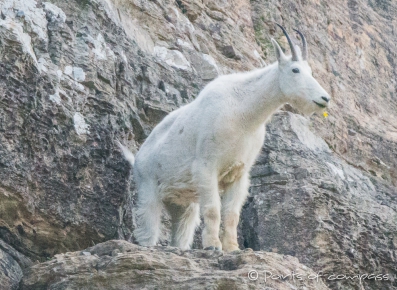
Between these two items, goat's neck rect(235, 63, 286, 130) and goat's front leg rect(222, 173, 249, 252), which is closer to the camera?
goat's front leg rect(222, 173, 249, 252)

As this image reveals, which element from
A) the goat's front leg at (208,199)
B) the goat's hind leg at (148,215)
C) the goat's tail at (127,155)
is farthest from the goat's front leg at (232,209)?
the goat's tail at (127,155)

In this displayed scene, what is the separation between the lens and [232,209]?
8.34 m

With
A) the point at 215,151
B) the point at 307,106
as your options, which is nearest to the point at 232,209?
the point at 215,151

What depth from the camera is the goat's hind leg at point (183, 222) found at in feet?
29.4

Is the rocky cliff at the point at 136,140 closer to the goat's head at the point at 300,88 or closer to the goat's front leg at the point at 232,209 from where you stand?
the goat's front leg at the point at 232,209

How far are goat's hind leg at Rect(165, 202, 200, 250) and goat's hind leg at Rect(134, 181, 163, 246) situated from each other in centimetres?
24

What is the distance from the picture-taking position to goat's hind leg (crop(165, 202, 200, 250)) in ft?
29.4

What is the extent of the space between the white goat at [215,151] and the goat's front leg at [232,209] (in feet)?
0.04

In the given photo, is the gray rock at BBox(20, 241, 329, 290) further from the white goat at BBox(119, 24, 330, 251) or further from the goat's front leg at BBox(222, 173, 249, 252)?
the goat's front leg at BBox(222, 173, 249, 252)

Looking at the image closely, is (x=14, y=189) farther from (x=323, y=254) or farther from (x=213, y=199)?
(x=323, y=254)

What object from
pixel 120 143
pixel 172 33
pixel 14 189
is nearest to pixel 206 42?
pixel 172 33

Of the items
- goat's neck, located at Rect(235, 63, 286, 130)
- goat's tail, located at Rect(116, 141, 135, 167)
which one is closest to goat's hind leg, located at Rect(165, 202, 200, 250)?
goat's tail, located at Rect(116, 141, 135, 167)

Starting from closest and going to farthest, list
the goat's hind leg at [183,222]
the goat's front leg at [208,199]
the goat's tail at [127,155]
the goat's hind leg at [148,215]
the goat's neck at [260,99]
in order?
the goat's front leg at [208,199], the goat's neck at [260,99], the goat's hind leg at [148,215], the goat's hind leg at [183,222], the goat's tail at [127,155]

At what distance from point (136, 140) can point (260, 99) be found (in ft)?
8.32
